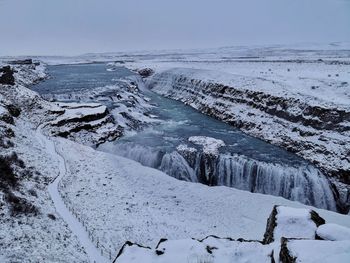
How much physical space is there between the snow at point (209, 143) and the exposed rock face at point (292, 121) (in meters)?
4.64

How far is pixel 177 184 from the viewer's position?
20.0m

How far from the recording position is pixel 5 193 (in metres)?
14.2

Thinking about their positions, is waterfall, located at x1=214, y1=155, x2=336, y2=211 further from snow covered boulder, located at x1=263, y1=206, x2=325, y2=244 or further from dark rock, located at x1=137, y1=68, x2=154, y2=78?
dark rock, located at x1=137, y1=68, x2=154, y2=78

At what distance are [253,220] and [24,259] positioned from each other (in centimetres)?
1102

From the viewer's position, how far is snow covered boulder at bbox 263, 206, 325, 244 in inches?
402

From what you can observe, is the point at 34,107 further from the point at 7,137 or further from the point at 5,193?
the point at 5,193

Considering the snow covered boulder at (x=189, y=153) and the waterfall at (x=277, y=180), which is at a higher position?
the snow covered boulder at (x=189, y=153)

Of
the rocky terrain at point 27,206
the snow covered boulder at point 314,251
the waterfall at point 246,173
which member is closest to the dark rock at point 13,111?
the rocky terrain at point 27,206

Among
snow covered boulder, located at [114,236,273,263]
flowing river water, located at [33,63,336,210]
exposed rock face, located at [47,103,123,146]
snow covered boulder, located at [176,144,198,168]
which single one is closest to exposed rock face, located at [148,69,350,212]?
flowing river water, located at [33,63,336,210]

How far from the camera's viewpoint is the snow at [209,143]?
2359cm

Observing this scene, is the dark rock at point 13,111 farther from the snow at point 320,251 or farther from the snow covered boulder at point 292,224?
the snow at point 320,251

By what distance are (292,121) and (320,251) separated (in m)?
21.9

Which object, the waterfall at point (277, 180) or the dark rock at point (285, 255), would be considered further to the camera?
the waterfall at point (277, 180)

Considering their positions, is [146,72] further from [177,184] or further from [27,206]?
[27,206]
